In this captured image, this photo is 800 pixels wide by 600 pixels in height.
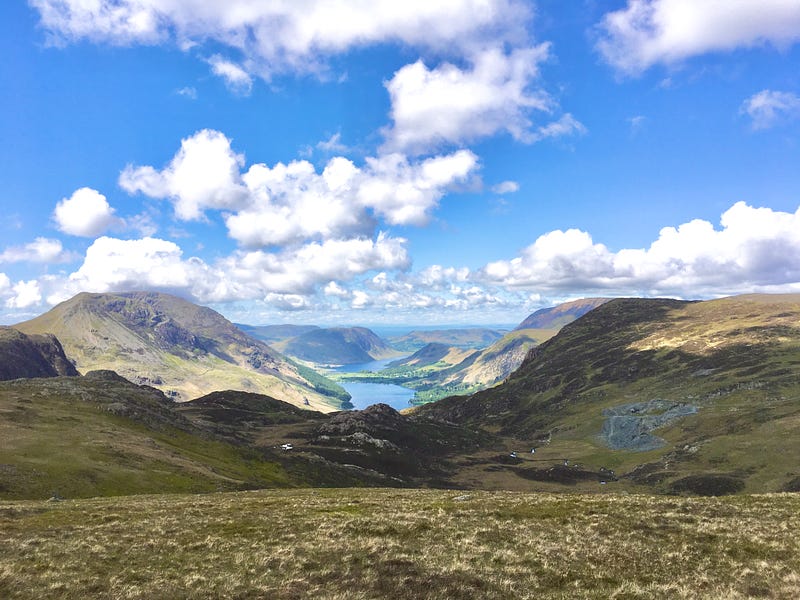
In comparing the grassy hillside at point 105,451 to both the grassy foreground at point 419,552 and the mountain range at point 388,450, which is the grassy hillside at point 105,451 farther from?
the grassy foreground at point 419,552

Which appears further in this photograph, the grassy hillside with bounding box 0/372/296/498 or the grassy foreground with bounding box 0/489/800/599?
the grassy hillside with bounding box 0/372/296/498

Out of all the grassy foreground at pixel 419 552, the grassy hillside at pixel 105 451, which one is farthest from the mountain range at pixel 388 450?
the grassy foreground at pixel 419 552

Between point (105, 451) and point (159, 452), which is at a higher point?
point (105, 451)

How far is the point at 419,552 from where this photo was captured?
26.1 metres

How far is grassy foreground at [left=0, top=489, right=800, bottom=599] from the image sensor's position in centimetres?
2086

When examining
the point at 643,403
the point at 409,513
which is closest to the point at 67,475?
the point at 409,513

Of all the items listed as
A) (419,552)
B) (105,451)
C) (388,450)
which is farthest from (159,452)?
(388,450)

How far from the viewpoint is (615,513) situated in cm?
3441

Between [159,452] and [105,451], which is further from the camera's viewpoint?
[159,452]

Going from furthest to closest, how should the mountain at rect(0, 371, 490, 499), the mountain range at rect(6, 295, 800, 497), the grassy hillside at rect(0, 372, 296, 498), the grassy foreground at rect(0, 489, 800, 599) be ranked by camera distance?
1. the mountain range at rect(6, 295, 800, 497)
2. the mountain at rect(0, 371, 490, 499)
3. the grassy hillside at rect(0, 372, 296, 498)
4. the grassy foreground at rect(0, 489, 800, 599)

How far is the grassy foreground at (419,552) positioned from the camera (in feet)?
68.4

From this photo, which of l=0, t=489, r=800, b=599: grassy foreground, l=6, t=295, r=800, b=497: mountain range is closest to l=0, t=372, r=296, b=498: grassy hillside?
l=6, t=295, r=800, b=497: mountain range

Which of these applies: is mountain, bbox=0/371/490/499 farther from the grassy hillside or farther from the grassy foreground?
the grassy foreground

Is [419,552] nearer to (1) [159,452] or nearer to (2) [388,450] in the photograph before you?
(1) [159,452]
